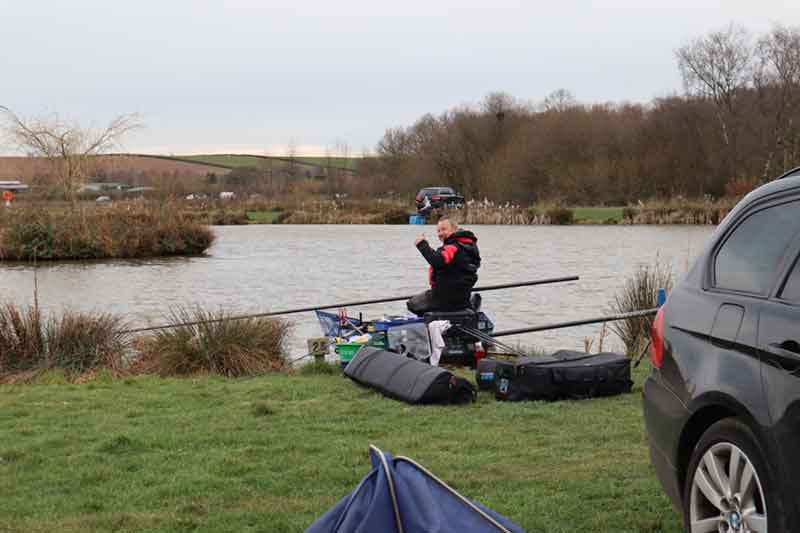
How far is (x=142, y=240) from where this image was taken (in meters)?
38.5

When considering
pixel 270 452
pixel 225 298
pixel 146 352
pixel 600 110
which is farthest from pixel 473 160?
pixel 270 452

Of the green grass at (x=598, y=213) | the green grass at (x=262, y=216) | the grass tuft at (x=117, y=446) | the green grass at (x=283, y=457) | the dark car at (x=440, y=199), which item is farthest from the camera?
the green grass at (x=262, y=216)

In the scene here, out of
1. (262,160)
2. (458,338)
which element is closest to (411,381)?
(458,338)

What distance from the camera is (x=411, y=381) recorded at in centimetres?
879

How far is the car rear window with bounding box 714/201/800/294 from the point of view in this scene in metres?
4.08

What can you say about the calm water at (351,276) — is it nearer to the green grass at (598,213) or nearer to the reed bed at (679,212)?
the reed bed at (679,212)

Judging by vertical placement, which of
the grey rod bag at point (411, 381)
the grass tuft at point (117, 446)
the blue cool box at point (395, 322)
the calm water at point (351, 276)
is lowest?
the calm water at point (351, 276)

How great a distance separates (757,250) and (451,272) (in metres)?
7.12

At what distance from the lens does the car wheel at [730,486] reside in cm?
367

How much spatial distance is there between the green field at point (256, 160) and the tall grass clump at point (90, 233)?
191 feet

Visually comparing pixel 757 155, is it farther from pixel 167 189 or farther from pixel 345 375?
pixel 345 375

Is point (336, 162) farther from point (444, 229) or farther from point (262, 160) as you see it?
point (444, 229)

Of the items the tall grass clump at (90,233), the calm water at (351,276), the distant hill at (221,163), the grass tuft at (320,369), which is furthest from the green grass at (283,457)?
the distant hill at (221,163)

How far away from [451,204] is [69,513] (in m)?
57.9
